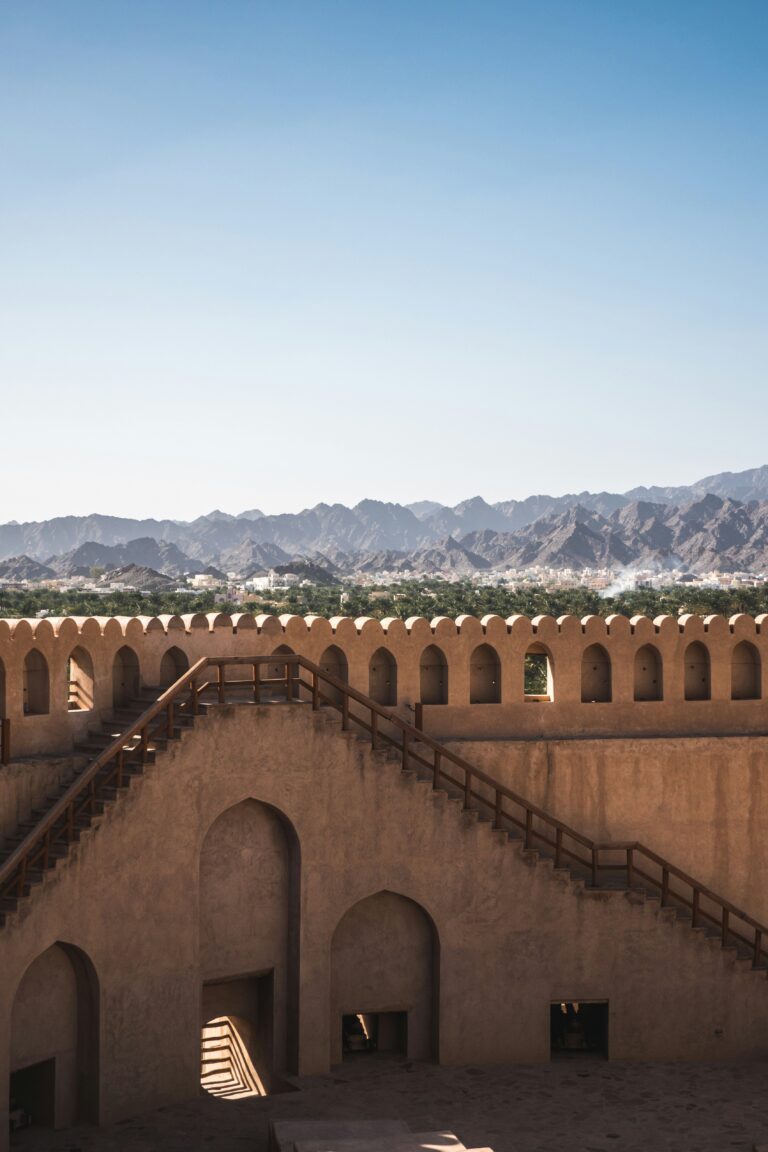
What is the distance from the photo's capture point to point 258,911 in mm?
17531

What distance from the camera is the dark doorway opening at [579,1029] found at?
1856cm

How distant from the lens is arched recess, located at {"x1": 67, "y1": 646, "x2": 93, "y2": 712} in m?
17.7

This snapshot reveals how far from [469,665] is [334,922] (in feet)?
13.5

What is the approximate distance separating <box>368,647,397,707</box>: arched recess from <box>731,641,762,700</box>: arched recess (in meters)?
5.25

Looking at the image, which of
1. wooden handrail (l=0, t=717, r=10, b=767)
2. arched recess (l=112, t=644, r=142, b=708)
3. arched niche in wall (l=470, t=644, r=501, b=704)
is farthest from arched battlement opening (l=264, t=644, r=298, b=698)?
wooden handrail (l=0, t=717, r=10, b=767)

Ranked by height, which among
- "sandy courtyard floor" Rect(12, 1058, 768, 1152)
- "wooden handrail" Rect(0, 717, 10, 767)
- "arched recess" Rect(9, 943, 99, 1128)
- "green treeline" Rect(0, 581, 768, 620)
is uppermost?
"green treeline" Rect(0, 581, 768, 620)

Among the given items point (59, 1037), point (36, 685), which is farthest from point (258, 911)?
point (36, 685)

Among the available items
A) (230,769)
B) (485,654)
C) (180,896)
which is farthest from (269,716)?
(485,654)

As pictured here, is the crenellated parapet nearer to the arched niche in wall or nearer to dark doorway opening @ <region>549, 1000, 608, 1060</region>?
the arched niche in wall

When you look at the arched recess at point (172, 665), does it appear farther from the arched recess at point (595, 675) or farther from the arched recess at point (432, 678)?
the arched recess at point (595, 675)

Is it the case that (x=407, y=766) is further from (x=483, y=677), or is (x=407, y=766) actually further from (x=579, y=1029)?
(x=579, y=1029)

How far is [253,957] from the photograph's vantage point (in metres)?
17.5

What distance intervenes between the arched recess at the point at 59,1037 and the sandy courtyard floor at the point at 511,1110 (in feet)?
1.09

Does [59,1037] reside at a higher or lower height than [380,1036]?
higher
